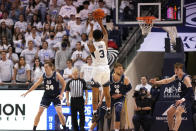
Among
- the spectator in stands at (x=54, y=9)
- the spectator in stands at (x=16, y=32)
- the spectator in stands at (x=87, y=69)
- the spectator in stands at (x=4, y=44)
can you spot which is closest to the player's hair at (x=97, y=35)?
the spectator in stands at (x=87, y=69)

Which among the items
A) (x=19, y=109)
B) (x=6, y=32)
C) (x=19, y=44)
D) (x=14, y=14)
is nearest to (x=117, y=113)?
(x=19, y=109)

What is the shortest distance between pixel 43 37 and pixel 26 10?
1.95 metres

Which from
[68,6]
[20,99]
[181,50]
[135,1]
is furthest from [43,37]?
[181,50]

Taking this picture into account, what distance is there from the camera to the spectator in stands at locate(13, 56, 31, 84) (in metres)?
16.2

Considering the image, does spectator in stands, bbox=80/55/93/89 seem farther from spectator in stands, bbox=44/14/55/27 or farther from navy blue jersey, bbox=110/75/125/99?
navy blue jersey, bbox=110/75/125/99

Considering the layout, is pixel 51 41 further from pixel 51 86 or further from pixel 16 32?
pixel 51 86

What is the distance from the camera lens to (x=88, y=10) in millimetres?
18031

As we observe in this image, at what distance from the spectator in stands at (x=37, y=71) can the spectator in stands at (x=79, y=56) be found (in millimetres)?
1107

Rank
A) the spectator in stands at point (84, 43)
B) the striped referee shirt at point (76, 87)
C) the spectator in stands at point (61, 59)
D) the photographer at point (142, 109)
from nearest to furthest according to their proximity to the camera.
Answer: the striped referee shirt at point (76, 87) → the photographer at point (142, 109) → the spectator in stands at point (61, 59) → the spectator in stands at point (84, 43)

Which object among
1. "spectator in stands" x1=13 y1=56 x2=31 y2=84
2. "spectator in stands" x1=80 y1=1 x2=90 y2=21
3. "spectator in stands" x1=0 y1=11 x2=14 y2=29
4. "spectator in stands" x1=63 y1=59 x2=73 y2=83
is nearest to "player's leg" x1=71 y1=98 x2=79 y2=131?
"spectator in stands" x1=63 y1=59 x2=73 y2=83

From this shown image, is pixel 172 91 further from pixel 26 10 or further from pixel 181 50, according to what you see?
pixel 26 10

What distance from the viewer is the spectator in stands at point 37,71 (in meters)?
16.0

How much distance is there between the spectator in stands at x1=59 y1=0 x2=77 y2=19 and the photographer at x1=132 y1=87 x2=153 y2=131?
5255mm

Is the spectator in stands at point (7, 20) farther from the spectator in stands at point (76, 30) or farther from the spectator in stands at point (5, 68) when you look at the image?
the spectator in stands at point (76, 30)
